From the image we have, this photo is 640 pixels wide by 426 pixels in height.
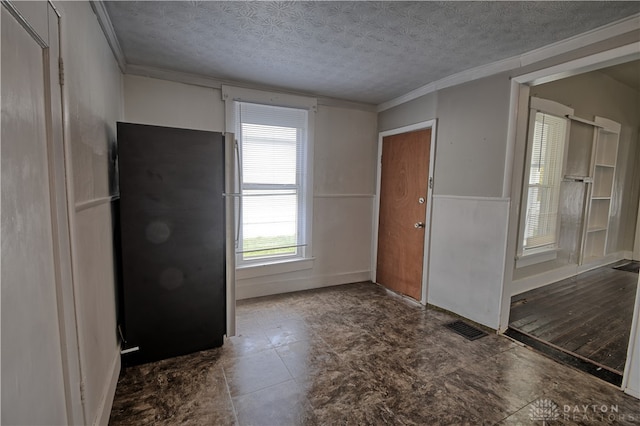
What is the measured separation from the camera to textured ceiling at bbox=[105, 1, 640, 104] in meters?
1.79

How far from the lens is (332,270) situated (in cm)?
394

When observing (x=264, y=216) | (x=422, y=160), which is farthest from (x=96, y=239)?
(x=422, y=160)

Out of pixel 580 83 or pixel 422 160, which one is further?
pixel 580 83

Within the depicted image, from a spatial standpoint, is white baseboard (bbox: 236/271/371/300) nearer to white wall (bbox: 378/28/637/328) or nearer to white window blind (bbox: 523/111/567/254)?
white wall (bbox: 378/28/637/328)

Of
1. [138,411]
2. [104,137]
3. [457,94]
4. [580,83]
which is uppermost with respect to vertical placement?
[580,83]

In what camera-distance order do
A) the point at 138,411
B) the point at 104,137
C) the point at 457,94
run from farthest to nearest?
the point at 457,94 → the point at 104,137 → the point at 138,411

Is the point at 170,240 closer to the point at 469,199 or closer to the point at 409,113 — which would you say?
the point at 469,199

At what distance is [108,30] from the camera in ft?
6.53

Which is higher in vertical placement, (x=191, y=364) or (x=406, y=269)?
(x=406, y=269)

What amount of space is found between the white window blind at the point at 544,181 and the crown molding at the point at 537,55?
49.9 inches

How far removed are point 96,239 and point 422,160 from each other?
3.03 meters

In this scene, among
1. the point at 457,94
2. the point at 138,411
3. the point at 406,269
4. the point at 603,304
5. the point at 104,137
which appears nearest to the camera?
the point at 138,411

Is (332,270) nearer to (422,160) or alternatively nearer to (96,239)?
(422,160)

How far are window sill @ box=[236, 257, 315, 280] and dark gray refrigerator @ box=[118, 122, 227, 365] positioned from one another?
39.0 inches
